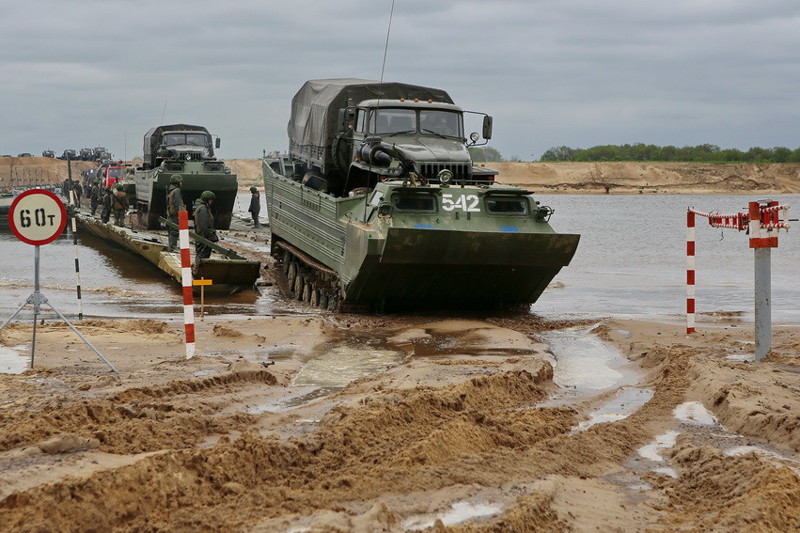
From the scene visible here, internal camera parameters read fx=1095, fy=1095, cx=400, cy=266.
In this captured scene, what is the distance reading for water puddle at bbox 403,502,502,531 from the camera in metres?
4.18

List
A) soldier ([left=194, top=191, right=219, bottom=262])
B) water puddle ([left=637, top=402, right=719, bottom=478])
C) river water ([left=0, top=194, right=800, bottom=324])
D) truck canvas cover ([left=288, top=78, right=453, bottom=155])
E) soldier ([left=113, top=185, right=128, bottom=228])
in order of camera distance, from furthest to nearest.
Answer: soldier ([left=113, top=185, right=128, bottom=228]) → soldier ([left=194, top=191, right=219, bottom=262]) → truck canvas cover ([left=288, top=78, right=453, bottom=155]) → river water ([left=0, top=194, right=800, bottom=324]) → water puddle ([left=637, top=402, right=719, bottom=478])

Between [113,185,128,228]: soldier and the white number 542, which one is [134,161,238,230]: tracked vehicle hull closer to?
[113,185,128,228]: soldier

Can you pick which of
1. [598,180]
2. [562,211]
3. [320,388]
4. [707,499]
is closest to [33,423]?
[320,388]

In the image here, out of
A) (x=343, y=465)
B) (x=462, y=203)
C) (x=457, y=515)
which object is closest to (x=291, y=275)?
(x=462, y=203)

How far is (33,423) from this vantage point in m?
5.63

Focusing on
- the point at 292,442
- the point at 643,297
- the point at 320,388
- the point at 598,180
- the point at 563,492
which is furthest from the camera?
the point at 598,180

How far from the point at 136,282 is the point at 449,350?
31.7ft

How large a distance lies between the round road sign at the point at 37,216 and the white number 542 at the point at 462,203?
4.81m

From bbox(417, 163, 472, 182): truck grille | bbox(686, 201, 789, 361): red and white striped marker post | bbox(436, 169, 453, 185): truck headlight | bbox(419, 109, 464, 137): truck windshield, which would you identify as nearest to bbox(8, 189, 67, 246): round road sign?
bbox(436, 169, 453, 185): truck headlight

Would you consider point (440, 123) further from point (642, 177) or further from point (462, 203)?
point (642, 177)

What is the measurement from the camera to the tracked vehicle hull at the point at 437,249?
40.0 ft

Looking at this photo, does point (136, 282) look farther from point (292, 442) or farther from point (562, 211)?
point (562, 211)

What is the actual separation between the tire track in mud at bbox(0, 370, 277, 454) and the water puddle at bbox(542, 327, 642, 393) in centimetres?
293

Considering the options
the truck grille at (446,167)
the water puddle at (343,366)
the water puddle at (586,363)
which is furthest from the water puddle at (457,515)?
the truck grille at (446,167)
